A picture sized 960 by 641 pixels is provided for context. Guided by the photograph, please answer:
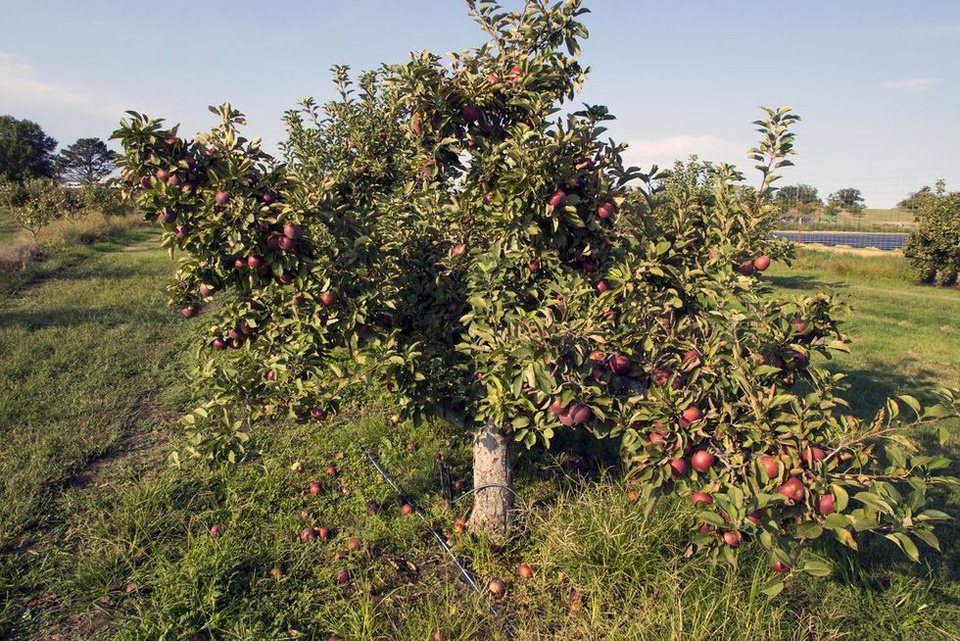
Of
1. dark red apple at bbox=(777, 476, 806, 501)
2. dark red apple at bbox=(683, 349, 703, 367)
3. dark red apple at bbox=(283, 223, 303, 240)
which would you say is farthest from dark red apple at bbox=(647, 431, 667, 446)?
dark red apple at bbox=(283, 223, 303, 240)

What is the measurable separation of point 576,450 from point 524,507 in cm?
121

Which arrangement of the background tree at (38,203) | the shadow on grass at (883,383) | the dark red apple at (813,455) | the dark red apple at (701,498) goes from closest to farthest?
the dark red apple at (813,455) → the dark red apple at (701,498) → the shadow on grass at (883,383) → the background tree at (38,203)

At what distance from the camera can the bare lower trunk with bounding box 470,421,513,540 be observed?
3.75 meters

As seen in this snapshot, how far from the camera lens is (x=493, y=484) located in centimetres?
371

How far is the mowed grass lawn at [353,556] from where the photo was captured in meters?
2.96

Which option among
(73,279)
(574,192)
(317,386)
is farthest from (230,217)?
(73,279)

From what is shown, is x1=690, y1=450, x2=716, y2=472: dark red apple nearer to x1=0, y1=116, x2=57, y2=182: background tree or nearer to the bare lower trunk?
the bare lower trunk

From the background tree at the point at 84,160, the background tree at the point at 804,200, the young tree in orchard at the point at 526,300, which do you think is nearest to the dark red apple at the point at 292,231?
the young tree in orchard at the point at 526,300

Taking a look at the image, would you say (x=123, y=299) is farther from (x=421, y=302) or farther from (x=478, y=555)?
(x=478, y=555)

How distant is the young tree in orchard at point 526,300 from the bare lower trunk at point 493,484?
1 cm

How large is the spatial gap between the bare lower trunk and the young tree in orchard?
14mm

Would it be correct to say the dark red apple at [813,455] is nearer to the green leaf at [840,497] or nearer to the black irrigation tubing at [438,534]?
the green leaf at [840,497]

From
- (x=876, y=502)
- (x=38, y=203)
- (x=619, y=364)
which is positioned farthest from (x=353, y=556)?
(x=38, y=203)

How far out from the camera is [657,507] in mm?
3740
